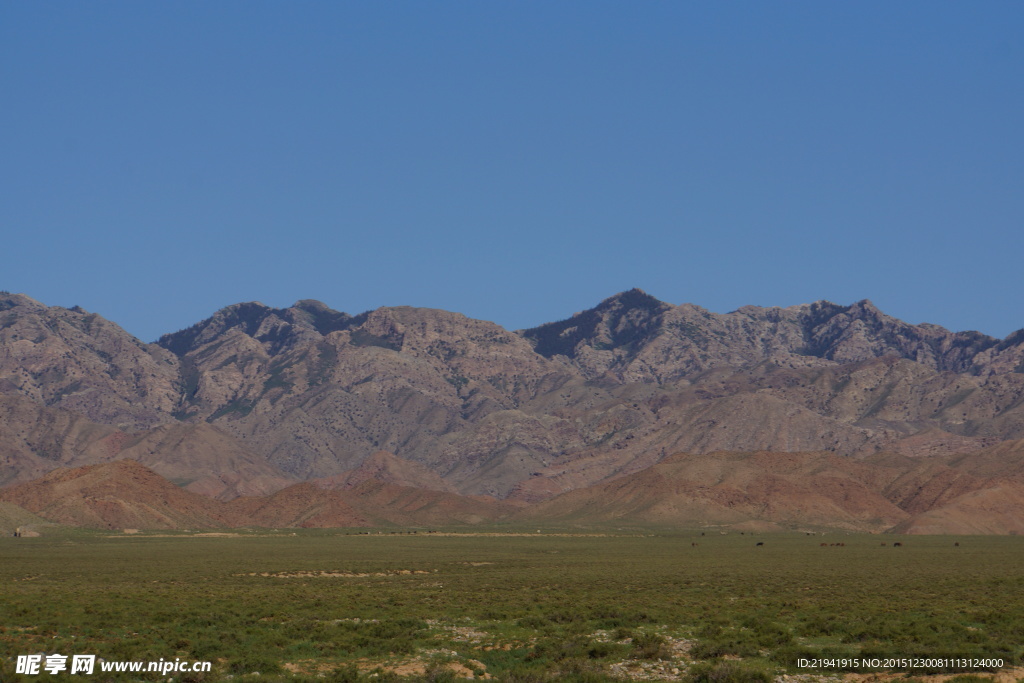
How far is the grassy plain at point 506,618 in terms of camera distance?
3991cm

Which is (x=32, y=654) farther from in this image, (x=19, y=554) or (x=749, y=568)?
(x=19, y=554)

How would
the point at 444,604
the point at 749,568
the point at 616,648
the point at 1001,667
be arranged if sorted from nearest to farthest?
the point at 1001,667
the point at 616,648
the point at 444,604
the point at 749,568

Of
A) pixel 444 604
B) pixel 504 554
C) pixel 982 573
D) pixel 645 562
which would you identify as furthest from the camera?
pixel 504 554

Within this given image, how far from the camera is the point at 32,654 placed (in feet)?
129

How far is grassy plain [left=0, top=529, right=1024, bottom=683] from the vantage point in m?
39.9

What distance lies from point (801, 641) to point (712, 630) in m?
3.70

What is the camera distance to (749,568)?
8938 centimetres

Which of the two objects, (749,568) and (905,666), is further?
(749,568)

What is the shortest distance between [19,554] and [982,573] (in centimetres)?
8904

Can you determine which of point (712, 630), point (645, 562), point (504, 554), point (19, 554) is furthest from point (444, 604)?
point (19, 554)

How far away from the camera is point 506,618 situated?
50.5 meters

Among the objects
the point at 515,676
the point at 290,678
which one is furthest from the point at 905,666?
the point at 290,678

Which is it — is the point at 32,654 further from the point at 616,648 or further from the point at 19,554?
the point at 19,554

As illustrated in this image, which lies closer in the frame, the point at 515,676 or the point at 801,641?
the point at 515,676
